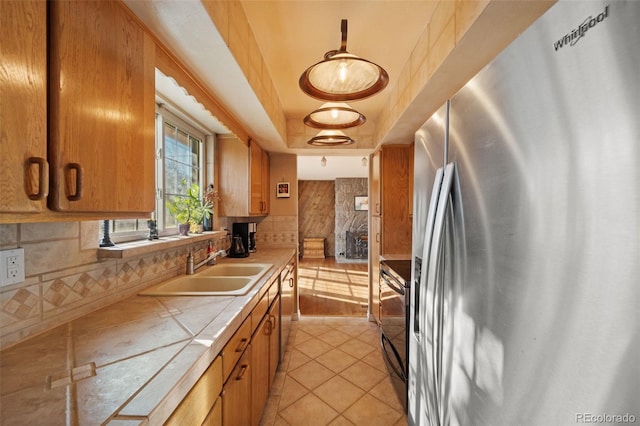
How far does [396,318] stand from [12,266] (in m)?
1.92

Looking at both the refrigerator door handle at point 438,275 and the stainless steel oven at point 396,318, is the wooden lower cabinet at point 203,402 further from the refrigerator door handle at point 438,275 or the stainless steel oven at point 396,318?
the stainless steel oven at point 396,318

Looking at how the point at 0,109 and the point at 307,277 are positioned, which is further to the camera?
the point at 307,277

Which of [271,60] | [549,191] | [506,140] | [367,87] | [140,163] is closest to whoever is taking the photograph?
[549,191]

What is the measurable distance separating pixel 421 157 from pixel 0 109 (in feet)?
4.15

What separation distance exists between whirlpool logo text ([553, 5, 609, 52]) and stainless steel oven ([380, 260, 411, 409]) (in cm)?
138

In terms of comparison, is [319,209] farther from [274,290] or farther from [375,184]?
[274,290]

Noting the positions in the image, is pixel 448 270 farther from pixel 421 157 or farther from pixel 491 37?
pixel 491 37

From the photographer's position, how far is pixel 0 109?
0.60 m

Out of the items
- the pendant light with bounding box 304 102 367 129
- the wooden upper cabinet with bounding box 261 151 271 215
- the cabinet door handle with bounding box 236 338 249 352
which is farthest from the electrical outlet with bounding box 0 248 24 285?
the wooden upper cabinet with bounding box 261 151 271 215

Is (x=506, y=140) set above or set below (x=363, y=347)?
Answer: above

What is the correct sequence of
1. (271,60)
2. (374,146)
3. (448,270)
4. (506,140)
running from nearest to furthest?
1. (506,140)
2. (448,270)
3. (271,60)
4. (374,146)

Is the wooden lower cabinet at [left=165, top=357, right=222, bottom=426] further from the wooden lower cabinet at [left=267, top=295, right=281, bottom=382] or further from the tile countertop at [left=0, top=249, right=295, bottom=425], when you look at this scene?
the wooden lower cabinet at [left=267, top=295, right=281, bottom=382]

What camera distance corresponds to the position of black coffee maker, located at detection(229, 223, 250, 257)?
8.94 ft

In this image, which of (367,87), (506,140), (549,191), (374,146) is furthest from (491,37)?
(374,146)
